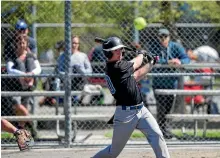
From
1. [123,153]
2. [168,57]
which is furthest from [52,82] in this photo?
[123,153]

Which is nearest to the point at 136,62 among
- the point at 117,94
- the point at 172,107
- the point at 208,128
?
the point at 117,94

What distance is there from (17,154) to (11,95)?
1.05 m

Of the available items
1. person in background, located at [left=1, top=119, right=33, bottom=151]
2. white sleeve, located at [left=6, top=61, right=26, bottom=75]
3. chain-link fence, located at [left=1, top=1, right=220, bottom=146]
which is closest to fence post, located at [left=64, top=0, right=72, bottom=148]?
chain-link fence, located at [left=1, top=1, right=220, bottom=146]

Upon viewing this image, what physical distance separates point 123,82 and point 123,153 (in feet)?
8.27

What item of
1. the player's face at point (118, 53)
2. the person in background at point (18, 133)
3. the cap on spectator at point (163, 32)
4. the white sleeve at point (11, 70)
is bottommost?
the person in background at point (18, 133)

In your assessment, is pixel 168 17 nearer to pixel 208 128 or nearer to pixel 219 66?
pixel 219 66

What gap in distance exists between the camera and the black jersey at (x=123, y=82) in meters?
8.39

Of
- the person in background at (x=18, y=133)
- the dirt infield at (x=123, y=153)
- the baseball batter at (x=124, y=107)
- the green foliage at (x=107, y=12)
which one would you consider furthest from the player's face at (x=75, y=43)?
the baseball batter at (x=124, y=107)

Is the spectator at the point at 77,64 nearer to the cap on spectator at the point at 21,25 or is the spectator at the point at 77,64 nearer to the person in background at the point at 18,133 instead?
the cap on spectator at the point at 21,25

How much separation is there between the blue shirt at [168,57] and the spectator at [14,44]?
2221mm

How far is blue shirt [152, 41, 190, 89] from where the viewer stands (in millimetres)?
11945

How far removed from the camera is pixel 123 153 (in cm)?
1069

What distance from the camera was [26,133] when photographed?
9.04 m

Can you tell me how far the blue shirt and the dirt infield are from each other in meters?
1.50
